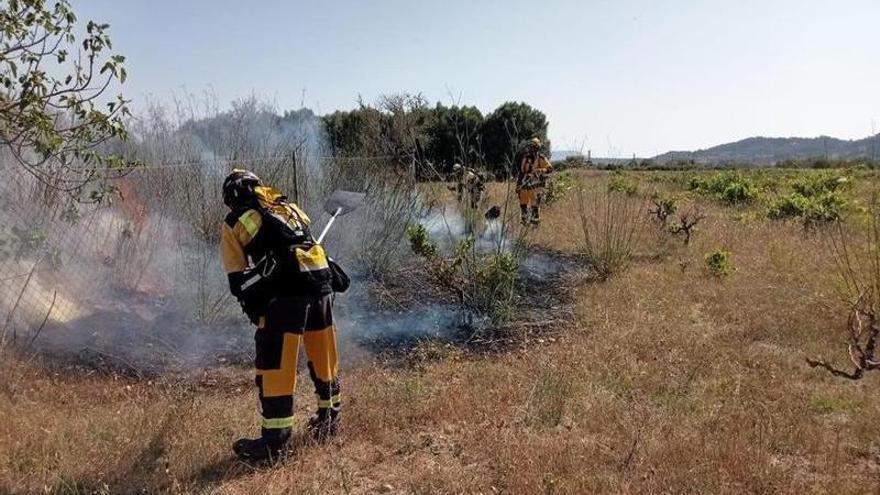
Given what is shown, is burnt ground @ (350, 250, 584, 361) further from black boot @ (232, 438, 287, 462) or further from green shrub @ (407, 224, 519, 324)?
black boot @ (232, 438, 287, 462)

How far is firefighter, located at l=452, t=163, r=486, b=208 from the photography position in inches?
296

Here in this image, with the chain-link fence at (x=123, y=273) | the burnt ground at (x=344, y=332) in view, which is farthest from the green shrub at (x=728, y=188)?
the chain-link fence at (x=123, y=273)

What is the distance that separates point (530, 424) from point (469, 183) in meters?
4.04

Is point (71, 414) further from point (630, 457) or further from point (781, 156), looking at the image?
point (781, 156)

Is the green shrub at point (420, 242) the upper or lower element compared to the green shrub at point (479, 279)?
upper

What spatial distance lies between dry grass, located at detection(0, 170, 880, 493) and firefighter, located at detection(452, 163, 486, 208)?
7.21 ft

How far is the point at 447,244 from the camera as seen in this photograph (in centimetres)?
841

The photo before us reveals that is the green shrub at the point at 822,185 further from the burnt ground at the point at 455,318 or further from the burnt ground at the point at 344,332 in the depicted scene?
the burnt ground at the point at 344,332

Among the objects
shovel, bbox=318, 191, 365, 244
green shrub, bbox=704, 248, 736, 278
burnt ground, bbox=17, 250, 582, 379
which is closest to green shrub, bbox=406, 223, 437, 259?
burnt ground, bbox=17, 250, 582, 379

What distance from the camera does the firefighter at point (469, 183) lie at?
7514 mm

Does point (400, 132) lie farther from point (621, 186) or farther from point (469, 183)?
point (621, 186)

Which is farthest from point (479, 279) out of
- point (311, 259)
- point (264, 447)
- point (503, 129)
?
point (503, 129)

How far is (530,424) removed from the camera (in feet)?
13.5

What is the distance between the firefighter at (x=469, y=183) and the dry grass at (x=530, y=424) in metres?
2.20
